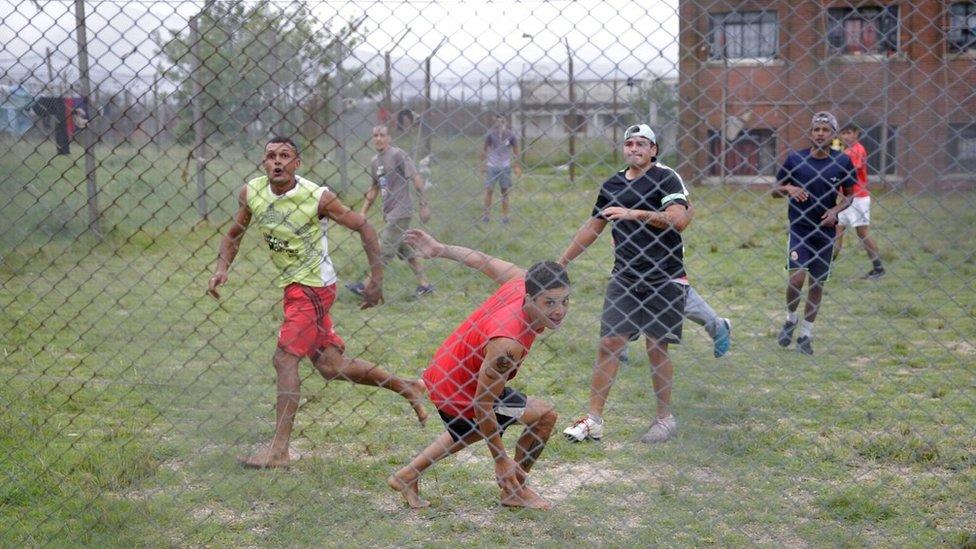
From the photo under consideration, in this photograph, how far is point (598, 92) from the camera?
3975 mm

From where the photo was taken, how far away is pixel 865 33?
3.35 metres

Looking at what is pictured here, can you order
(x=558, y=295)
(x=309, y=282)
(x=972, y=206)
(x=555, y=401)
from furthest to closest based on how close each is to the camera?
1. (x=555, y=401)
2. (x=309, y=282)
3. (x=558, y=295)
4. (x=972, y=206)

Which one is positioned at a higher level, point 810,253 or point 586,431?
point 810,253

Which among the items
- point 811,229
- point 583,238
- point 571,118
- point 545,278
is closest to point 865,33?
point 571,118

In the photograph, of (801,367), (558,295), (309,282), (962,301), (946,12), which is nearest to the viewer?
(946,12)

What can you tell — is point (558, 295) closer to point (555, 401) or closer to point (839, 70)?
point (839, 70)

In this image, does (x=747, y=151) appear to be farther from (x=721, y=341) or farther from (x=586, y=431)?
(x=721, y=341)

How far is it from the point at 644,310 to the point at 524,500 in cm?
139

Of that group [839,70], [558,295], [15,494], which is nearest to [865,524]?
[558,295]

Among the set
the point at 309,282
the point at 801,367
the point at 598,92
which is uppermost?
the point at 598,92

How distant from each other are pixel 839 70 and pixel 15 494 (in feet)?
12.1

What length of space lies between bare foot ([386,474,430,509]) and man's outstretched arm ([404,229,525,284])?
3.19 feet

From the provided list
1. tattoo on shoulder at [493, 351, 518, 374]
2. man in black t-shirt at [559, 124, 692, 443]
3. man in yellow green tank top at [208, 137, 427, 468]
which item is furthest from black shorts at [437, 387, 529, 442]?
man in black t-shirt at [559, 124, 692, 443]

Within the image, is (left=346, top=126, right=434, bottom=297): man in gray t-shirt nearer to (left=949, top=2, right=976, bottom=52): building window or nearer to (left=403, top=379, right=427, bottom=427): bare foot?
(left=403, top=379, right=427, bottom=427): bare foot
